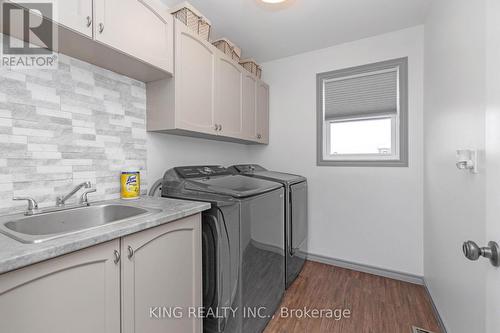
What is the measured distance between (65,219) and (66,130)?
1.69ft

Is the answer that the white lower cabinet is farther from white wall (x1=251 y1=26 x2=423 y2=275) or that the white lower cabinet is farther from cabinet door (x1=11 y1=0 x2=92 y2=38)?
white wall (x1=251 y1=26 x2=423 y2=275)

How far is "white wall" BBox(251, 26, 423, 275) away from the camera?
7.34 feet

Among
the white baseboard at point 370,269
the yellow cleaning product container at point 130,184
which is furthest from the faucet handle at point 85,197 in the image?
the white baseboard at point 370,269

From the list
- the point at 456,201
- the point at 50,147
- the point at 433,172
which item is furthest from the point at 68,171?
the point at 433,172

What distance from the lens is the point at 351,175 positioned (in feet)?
8.29

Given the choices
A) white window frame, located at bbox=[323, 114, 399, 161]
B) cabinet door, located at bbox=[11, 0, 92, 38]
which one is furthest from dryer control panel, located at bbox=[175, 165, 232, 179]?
white window frame, located at bbox=[323, 114, 399, 161]

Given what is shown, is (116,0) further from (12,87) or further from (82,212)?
(82,212)

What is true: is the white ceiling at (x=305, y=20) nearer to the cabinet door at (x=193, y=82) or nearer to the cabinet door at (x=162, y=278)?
the cabinet door at (x=193, y=82)

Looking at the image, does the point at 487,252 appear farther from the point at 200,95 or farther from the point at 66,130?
the point at 66,130

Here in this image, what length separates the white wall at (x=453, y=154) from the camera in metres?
1.06

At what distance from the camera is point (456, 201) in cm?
133

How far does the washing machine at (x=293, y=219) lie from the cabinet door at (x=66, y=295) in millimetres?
1494

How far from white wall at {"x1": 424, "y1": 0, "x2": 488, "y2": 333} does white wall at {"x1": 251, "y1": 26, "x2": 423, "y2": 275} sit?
0.64ft

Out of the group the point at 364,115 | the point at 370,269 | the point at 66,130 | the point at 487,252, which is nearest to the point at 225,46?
the point at 66,130
